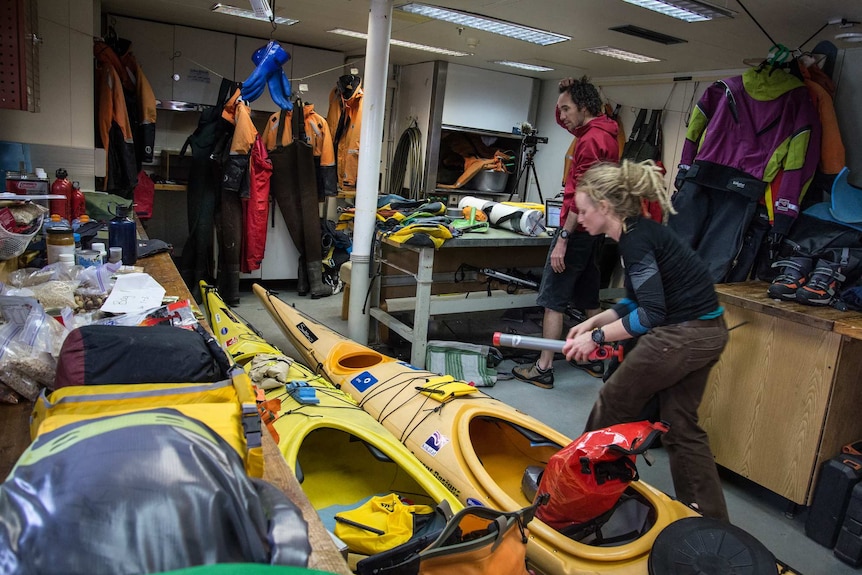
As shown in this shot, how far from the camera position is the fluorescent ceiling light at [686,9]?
3674 millimetres

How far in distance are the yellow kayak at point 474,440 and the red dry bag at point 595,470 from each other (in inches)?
4.5

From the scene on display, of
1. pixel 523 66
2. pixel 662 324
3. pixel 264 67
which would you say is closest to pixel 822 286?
pixel 662 324

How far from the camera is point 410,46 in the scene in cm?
604

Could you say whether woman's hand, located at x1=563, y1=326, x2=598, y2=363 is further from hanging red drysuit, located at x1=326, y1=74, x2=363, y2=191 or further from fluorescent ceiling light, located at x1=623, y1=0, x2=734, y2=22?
hanging red drysuit, located at x1=326, y1=74, x2=363, y2=191

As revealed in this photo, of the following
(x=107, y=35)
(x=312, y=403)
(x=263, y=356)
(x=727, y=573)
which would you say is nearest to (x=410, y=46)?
(x=107, y=35)

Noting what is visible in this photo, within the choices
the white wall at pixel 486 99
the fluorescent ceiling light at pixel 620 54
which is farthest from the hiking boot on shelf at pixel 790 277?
the white wall at pixel 486 99

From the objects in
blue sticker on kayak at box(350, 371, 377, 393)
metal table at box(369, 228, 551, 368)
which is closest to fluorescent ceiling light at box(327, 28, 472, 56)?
metal table at box(369, 228, 551, 368)

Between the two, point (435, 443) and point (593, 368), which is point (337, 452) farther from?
point (593, 368)

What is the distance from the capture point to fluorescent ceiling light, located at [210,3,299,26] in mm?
4829

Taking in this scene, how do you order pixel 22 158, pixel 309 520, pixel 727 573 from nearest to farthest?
pixel 309 520 < pixel 727 573 < pixel 22 158

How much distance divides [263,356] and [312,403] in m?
0.51

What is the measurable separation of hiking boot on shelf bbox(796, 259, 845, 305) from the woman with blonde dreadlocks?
69cm

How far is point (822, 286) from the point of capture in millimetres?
2746

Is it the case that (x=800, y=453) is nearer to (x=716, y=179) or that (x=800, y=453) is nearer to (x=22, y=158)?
(x=716, y=179)
